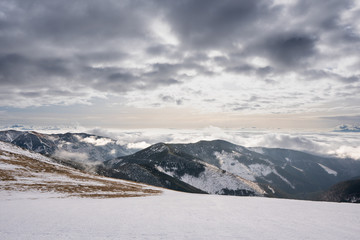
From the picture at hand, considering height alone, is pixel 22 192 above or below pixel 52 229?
below

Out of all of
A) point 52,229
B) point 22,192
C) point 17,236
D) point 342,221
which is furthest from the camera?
point 22,192

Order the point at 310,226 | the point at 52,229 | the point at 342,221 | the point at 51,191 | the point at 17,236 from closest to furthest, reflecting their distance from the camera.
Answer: the point at 17,236 → the point at 52,229 → the point at 310,226 → the point at 342,221 → the point at 51,191

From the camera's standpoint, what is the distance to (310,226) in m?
15.7

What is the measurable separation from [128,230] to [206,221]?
6699 millimetres

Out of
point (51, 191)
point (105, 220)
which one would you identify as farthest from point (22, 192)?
point (105, 220)

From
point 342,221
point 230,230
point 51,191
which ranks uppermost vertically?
point 230,230

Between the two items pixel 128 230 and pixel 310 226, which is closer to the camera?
pixel 128 230

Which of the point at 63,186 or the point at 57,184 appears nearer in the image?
the point at 63,186

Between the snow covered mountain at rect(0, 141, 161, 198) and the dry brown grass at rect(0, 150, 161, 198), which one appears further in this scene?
the dry brown grass at rect(0, 150, 161, 198)

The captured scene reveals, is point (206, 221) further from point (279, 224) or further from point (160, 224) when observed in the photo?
point (279, 224)

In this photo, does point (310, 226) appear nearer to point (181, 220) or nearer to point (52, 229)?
point (181, 220)

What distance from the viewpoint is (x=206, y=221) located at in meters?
16.3

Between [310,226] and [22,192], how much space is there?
41.4 metres

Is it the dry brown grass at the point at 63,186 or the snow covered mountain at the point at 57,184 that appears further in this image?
the dry brown grass at the point at 63,186
